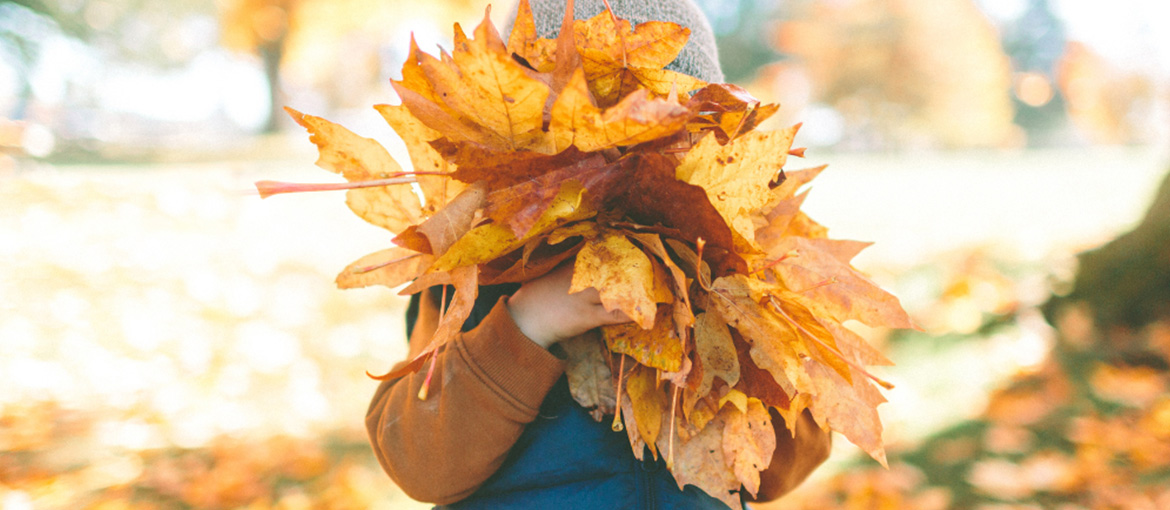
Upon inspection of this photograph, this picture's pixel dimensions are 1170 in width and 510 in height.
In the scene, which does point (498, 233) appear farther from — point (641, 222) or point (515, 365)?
point (515, 365)

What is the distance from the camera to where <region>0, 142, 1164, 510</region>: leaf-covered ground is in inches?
95.8

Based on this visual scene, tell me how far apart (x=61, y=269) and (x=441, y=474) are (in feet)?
15.4

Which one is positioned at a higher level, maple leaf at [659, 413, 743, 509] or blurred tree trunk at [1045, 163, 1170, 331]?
maple leaf at [659, 413, 743, 509]

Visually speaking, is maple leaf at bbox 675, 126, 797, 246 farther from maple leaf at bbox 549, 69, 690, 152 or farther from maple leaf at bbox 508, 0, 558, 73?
maple leaf at bbox 508, 0, 558, 73

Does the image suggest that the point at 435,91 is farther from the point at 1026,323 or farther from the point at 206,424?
the point at 1026,323

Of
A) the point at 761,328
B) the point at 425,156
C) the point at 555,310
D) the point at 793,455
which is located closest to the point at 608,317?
the point at 555,310

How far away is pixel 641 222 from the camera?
73 centimetres

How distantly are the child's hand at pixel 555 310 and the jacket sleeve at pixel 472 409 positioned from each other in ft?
0.06

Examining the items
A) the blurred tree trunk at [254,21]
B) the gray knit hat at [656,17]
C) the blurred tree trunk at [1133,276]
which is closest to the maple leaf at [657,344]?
the gray knit hat at [656,17]

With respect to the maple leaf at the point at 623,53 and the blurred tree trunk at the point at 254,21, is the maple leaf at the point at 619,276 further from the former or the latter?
the blurred tree trunk at the point at 254,21

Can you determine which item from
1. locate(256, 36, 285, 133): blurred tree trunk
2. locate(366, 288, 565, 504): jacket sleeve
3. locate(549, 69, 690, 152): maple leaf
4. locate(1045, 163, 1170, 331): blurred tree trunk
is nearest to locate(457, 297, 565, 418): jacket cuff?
locate(366, 288, 565, 504): jacket sleeve

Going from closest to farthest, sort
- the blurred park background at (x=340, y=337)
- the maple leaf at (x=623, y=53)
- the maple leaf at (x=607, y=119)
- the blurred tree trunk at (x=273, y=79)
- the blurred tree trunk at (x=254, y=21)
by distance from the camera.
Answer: the maple leaf at (x=607, y=119) → the maple leaf at (x=623, y=53) → the blurred park background at (x=340, y=337) → the blurred tree trunk at (x=254, y=21) → the blurred tree trunk at (x=273, y=79)

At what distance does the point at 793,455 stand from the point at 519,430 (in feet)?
1.48

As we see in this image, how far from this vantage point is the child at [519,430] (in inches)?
35.2
